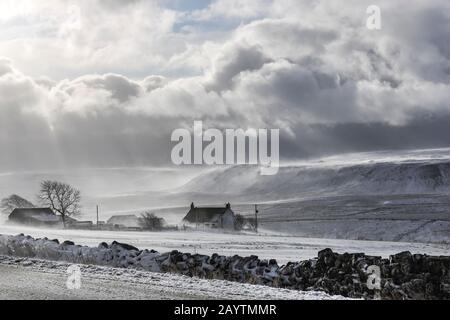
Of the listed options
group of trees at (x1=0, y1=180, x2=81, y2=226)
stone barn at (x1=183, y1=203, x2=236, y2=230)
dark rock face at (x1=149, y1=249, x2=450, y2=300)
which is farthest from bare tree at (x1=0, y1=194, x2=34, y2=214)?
dark rock face at (x1=149, y1=249, x2=450, y2=300)

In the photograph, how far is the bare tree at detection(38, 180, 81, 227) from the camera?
415 ft

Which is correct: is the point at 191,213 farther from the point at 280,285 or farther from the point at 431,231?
the point at 280,285

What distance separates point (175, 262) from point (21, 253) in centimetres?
952

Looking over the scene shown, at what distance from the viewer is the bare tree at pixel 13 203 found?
146875 millimetres

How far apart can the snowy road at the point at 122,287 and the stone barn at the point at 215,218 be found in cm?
10560

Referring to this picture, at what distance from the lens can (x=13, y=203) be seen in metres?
150

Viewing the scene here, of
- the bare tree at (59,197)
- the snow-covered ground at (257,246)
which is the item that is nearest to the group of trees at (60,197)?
the bare tree at (59,197)

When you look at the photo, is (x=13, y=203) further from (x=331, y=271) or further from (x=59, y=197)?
(x=331, y=271)

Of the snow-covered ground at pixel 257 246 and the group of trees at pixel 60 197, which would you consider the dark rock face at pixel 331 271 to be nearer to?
the snow-covered ground at pixel 257 246

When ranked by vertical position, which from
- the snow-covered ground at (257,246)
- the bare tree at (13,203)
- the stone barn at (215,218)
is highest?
the bare tree at (13,203)

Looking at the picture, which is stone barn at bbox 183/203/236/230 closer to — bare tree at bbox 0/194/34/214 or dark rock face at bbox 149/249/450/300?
bare tree at bbox 0/194/34/214

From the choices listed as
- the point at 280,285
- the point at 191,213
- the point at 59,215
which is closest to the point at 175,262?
the point at 280,285
